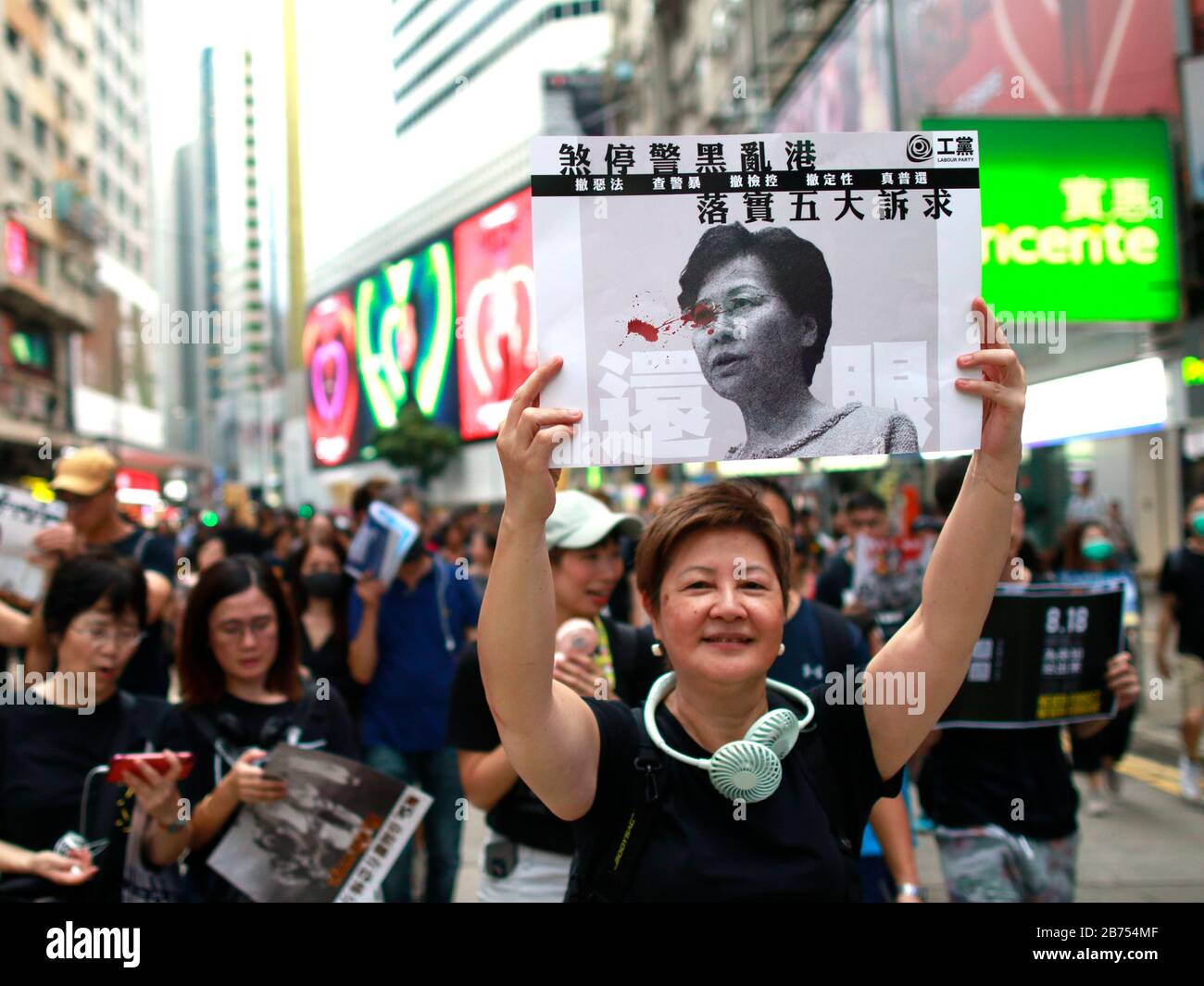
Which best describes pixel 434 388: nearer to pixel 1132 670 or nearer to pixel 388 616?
pixel 388 616

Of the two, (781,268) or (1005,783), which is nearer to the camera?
(781,268)

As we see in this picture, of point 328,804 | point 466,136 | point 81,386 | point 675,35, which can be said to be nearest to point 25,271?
point 81,386

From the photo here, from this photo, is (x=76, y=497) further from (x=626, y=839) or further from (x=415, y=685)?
(x=626, y=839)

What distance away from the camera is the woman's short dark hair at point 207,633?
9.77 ft

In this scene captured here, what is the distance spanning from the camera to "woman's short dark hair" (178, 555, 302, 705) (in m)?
2.98

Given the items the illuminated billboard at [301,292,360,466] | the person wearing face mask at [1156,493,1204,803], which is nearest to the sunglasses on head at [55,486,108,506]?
the person wearing face mask at [1156,493,1204,803]

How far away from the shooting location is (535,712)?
1.63 meters

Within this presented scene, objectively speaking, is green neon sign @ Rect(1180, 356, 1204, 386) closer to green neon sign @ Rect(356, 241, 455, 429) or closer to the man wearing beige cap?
green neon sign @ Rect(356, 241, 455, 429)

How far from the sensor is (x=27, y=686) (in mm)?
2904

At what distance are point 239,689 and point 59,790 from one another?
21.9 inches

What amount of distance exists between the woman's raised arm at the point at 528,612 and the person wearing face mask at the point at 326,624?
286cm

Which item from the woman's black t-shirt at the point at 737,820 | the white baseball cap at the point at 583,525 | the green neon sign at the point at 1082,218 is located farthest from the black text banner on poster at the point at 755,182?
the green neon sign at the point at 1082,218

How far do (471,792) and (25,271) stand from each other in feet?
120

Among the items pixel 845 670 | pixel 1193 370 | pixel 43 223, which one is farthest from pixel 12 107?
pixel 845 670
